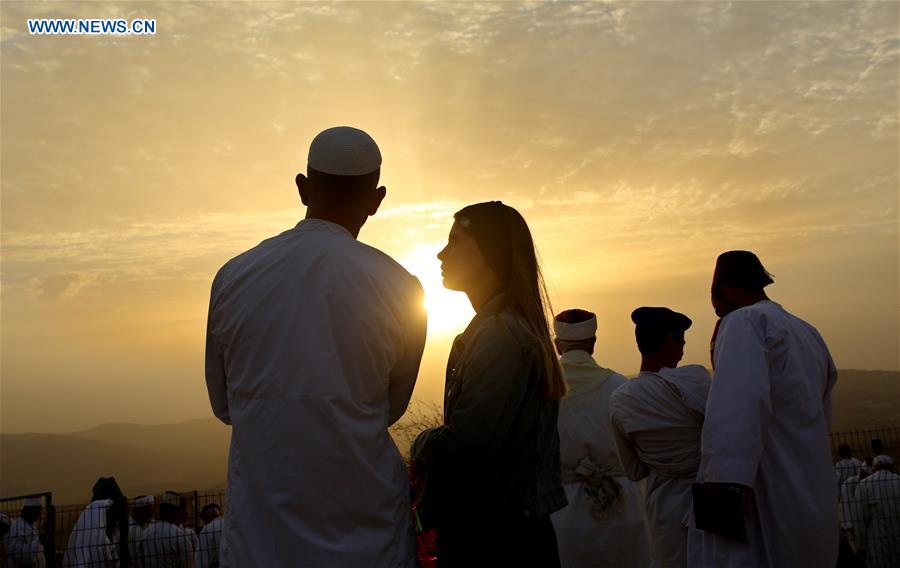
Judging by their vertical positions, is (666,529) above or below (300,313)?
below

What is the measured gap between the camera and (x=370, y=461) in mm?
2326

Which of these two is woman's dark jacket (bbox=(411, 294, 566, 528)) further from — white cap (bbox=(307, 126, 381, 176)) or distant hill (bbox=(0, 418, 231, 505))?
distant hill (bbox=(0, 418, 231, 505))

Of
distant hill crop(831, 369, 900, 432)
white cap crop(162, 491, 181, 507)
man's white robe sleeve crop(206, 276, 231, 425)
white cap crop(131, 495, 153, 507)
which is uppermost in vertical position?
man's white robe sleeve crop(206, 276, 231, 425)

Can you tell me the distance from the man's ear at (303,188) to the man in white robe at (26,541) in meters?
9.87

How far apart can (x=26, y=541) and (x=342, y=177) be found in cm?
1132

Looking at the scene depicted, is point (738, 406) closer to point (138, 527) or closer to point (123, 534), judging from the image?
point (123, 534)

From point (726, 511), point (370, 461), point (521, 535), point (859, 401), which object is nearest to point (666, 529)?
point (726, 511)

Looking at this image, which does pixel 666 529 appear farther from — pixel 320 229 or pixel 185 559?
pixel 185 559

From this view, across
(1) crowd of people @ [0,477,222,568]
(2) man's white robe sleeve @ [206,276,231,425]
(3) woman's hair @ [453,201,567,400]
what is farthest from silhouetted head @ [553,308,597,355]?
(1) crowd of people @ [0,477,222,568]

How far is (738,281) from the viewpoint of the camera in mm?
4098

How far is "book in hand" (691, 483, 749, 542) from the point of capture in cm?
341

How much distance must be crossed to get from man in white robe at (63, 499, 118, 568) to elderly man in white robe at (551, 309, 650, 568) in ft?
24.2

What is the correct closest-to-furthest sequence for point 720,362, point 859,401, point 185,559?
1. point 720,362
2. point 185,559
3. point 859,401

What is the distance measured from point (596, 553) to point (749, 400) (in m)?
1.97
